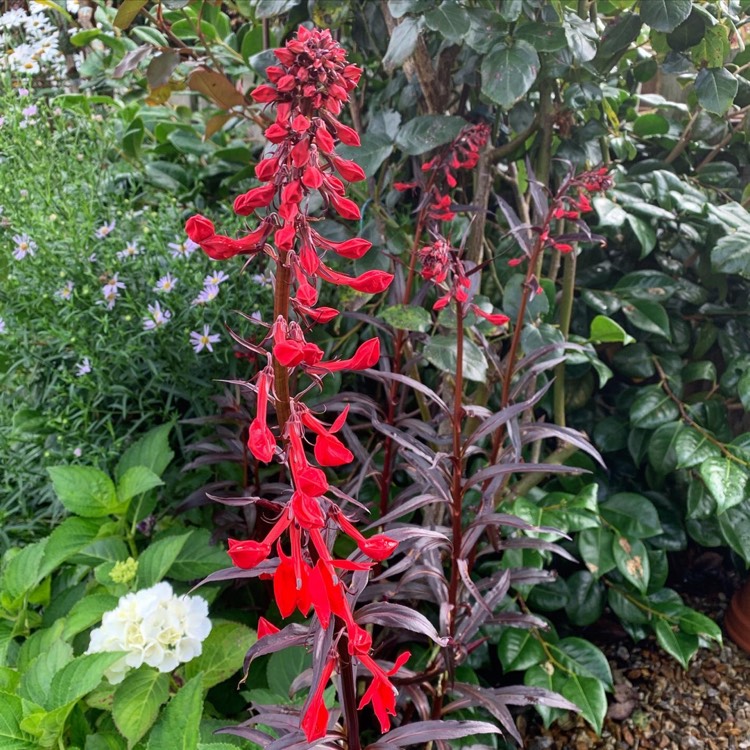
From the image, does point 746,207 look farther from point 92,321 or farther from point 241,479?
point 92,321

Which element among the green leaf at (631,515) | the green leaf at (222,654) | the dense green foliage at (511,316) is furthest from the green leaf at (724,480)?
the green leaf at (222,654)

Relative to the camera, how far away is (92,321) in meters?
1.49

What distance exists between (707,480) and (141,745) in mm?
1083


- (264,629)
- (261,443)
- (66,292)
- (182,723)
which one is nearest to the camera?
(261,443)

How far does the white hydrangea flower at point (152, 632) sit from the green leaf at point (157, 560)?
0.36 ft

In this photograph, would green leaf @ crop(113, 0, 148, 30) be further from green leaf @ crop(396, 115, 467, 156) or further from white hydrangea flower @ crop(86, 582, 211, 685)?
white hydrangea flower @ crop(86, 582, 211, 685)

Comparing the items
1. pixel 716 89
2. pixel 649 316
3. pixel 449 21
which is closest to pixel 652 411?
pixel 649 316

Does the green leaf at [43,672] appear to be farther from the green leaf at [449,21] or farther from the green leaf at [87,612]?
the green leaf at [449,21]

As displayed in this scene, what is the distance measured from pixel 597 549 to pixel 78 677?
96 centimetres

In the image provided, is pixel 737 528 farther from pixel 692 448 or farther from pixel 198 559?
pixel 198 559

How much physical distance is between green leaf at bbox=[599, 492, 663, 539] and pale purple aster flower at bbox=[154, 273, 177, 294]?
104 centimetres

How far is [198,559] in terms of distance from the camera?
1290 mm

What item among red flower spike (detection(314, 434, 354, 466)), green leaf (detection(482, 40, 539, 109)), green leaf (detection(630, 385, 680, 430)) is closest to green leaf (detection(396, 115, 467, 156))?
green leaf (detection(482, 40, 539, 109))

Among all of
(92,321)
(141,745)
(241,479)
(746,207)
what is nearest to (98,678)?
(141,745)
